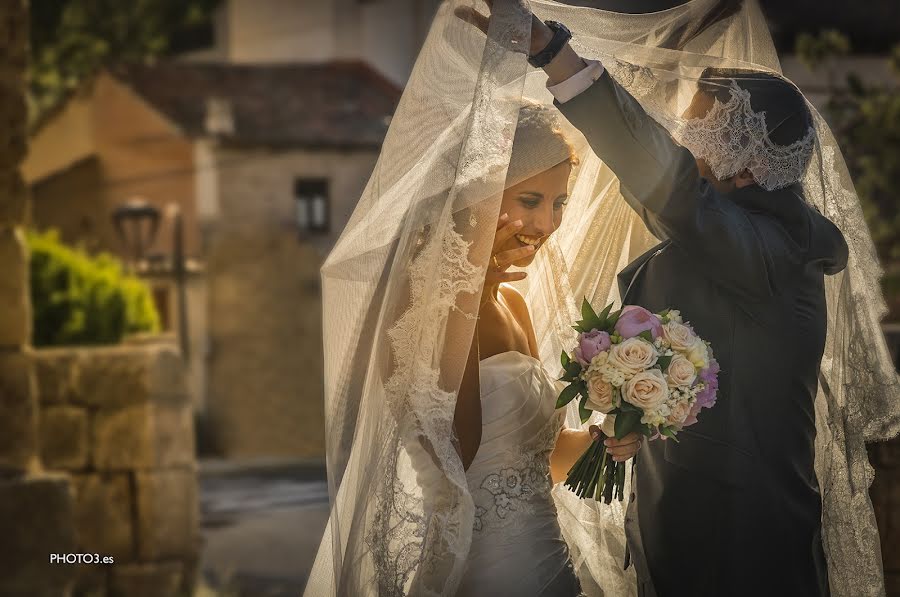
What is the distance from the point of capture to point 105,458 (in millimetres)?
7977

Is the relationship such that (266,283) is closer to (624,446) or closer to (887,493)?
(887,493)

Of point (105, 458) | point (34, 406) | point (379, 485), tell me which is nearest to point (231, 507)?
point (105, 458)

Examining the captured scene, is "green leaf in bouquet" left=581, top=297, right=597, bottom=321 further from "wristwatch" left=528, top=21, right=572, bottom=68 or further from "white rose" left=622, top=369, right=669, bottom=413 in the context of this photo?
"wristwatch" left=528, top=21, right=572, bottom=68

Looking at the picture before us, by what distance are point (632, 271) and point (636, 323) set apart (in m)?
0.36

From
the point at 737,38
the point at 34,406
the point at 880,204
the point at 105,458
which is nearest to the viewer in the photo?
the point at 737,38

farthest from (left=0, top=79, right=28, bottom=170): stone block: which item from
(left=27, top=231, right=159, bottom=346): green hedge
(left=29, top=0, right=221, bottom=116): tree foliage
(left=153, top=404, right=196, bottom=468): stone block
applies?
(left=29, top=0, right=221, bottom=116): tree foliage

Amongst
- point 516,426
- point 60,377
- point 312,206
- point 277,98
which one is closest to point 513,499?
point 516,426

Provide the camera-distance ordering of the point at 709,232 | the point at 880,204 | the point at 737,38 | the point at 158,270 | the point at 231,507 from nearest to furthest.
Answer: the point at 709,232 → the point at 737,38 → the point at 880,204 → the point at 231,507 → the point at 158,270

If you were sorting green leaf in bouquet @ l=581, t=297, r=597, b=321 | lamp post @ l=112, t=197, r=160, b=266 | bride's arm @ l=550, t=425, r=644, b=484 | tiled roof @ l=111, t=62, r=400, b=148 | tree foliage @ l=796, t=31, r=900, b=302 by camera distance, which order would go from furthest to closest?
tiled roof @ l=111, t=62, r=400, b=148
lamp post @ l=112, t=197, r=160, b=266
tree foliage @ l=796, t=31, r=900, b=302
bride's arm @ l=550, t=425, r=644, b=484
green leaf in bouquet @ l=581, t=297, r=597, b=321

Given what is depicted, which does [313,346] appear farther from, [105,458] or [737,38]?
[737,38]

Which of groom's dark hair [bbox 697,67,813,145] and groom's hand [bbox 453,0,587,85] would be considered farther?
groom's dark hair [bbox 697,67,813,145]

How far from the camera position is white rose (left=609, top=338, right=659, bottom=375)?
2.56 meters

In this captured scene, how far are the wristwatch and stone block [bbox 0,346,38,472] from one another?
3.04 metres

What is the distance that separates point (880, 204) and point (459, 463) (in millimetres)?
9014
